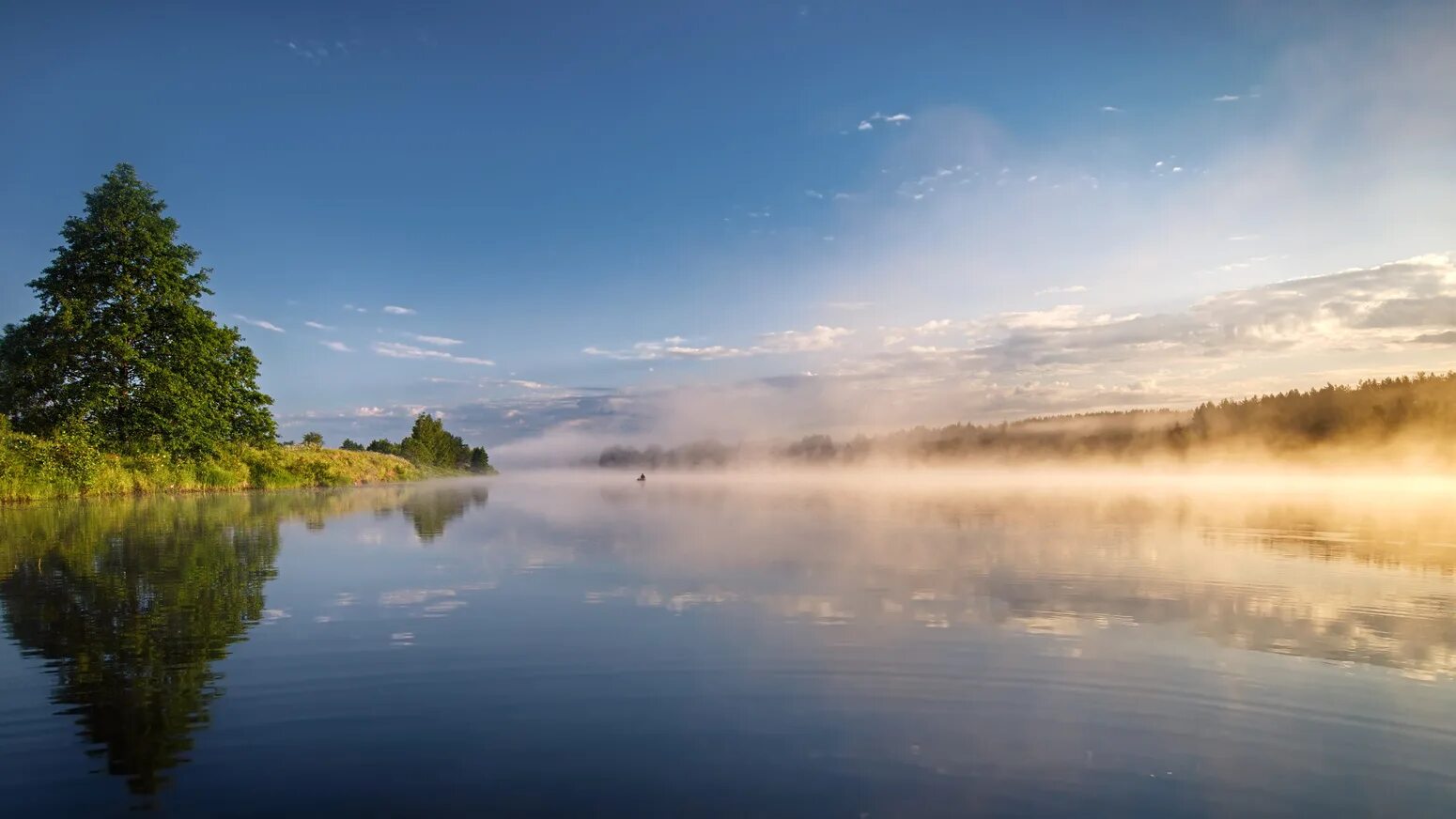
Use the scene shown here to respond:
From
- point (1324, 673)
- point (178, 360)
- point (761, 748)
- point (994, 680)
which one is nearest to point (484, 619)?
point (761, 748)

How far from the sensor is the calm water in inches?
231

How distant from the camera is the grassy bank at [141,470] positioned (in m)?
37.6

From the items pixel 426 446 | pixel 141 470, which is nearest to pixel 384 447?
pixel 426 446

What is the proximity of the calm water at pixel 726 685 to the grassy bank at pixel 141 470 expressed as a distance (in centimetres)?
2856

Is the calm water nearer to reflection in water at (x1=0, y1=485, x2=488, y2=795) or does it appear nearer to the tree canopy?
reflection in water at (x1=0, y1=485, x2=488, y2=795)

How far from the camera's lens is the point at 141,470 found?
47.5 metres

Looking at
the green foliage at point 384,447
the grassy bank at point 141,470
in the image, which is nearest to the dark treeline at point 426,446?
the green foliage at point 384,447

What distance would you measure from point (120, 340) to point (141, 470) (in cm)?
942

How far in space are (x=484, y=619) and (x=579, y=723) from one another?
17.1ft

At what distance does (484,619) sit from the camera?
11.9 m

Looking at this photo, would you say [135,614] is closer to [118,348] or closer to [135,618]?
[135,618]

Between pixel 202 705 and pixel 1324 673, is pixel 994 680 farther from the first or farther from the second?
pixel 202 705

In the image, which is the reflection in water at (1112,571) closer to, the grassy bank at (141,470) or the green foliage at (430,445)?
the grassy bank at (141,470)

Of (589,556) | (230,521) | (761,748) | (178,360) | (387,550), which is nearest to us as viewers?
(761,748)
